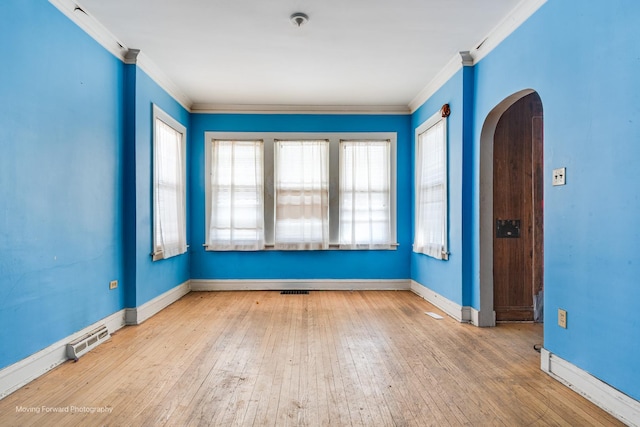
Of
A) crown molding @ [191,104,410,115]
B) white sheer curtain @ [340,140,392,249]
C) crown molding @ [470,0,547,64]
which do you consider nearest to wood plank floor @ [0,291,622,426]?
white sheer curtain @ [340,140,392,249]

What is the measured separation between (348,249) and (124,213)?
10.6ft

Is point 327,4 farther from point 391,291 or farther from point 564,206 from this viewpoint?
point 391,291

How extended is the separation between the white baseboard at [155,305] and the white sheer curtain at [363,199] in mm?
2517

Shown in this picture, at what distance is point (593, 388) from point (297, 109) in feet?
16.2

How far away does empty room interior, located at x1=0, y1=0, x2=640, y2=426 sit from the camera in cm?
223

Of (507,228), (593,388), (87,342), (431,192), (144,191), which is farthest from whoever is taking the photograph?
(431,192)

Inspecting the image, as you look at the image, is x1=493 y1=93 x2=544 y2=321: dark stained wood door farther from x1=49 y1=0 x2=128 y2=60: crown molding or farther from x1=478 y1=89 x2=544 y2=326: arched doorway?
x1=49 y1=0 x2=128 y2=60: crown molding

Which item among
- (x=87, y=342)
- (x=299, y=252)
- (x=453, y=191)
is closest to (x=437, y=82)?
(x=453, y=191)

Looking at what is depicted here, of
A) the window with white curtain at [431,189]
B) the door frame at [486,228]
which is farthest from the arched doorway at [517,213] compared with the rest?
the window with white curtain at [431,189]

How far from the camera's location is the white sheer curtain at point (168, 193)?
173 inches

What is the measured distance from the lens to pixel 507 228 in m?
3.94

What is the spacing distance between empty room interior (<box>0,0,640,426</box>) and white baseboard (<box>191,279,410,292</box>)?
0.12 ft

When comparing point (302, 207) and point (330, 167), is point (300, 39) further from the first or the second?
point (302, 207)

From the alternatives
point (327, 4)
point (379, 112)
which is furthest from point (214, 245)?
point (327, 4)
